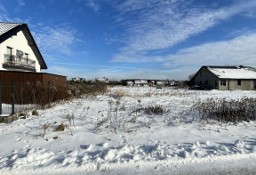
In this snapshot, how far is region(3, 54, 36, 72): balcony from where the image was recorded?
77.6 ft

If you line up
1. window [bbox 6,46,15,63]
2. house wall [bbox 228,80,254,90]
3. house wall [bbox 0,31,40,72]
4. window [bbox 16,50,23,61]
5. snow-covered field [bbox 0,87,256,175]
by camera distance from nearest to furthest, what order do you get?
snow-covered field [bbox 0,87,256,175]
house wall [bbox 0,31,40,72]
window [bbox 6,46,15,63]
window [bbox 16,50,23,61]
house wall [bbox 228,80,254,90]

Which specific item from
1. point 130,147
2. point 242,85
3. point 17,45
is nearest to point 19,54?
point 17,45

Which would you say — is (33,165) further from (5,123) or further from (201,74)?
(201,74)

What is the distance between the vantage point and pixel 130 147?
620cm

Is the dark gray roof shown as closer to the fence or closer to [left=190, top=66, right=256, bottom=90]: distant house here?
the fence

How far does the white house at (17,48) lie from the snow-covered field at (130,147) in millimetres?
15522

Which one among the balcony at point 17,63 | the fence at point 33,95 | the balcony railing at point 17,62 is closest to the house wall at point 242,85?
the balcony at point 17,63

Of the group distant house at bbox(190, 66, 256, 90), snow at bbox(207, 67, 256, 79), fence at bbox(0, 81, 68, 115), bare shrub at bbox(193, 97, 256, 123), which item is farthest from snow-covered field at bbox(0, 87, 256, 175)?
snow at bbox(207, 67, 256, 79)

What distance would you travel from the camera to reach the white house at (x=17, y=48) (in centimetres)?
2270

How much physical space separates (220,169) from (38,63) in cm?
3070

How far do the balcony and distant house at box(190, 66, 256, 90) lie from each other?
32697mm

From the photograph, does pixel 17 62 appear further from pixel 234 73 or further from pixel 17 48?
pixel 234 73

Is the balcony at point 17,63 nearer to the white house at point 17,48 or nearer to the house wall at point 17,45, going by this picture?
the white house at point 17,48

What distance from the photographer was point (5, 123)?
31.4ft
